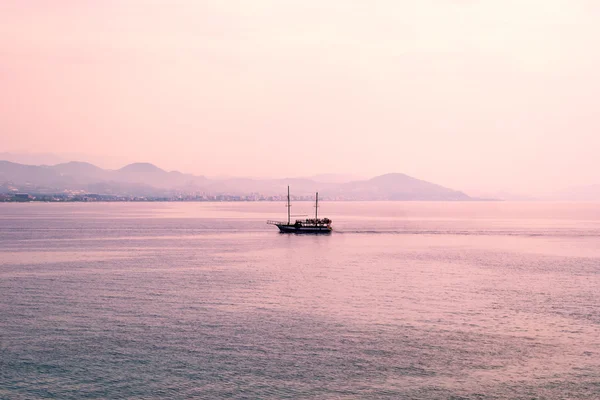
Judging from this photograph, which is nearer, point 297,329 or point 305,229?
point 297,329

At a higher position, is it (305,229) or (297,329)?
(305,229)

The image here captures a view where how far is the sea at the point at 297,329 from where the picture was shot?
39875 mm

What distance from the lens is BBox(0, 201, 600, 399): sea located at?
39875 millimetres

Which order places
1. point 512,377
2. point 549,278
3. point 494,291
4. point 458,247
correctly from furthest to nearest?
point 458,247, point 549,278, point 494,291, point 512,377

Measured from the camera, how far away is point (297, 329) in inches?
2090

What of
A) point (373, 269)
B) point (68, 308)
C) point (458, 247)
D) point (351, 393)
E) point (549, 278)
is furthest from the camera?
point (458, 247)

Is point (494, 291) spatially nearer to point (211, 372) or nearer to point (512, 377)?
point (512, 377)

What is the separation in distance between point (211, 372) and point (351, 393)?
1035 cm

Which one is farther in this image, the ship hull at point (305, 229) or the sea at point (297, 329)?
the ship hull at point (305, 229)

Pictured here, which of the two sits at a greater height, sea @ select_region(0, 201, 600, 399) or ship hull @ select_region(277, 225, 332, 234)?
ship hull @ select_region(277, 225, 332, 234)

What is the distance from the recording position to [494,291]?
244 ft

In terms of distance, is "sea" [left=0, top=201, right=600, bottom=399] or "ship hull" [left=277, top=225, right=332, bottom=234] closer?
"sea" [left=0, top=201, right=600, bottom=399]

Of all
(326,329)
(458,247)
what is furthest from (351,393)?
(458,247)

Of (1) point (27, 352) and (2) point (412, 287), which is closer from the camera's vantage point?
(1) point (27, 352)
